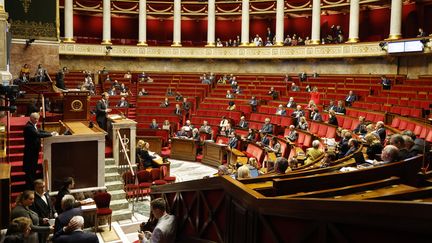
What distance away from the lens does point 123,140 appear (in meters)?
10.9

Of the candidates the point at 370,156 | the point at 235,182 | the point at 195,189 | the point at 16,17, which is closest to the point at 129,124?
the point at 370,156

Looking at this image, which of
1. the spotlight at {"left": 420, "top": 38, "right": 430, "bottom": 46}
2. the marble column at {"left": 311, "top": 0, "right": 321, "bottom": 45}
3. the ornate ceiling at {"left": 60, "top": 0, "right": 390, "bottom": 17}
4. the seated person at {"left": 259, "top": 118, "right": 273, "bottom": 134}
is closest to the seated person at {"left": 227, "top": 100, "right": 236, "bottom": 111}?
the seated person at {"left": 259, "top": 118, "right": 273, "bottom": 134}

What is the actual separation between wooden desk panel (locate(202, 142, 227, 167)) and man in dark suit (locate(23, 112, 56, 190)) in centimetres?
693

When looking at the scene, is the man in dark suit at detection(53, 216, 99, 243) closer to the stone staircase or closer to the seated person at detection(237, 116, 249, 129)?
the stone staircase

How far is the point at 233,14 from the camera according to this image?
27250mm

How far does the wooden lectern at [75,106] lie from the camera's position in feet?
39.5

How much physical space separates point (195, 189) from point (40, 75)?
12.5 m

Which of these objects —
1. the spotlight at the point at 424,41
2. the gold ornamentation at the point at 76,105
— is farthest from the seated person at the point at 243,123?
the spotlight at the point at 424,41

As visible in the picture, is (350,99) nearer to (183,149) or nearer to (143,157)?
(183,149)

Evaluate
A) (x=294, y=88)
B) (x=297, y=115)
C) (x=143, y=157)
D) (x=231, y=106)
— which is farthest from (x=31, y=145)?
(x=294, y=88)

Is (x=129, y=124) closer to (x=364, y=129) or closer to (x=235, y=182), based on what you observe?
(x=364, y=129)

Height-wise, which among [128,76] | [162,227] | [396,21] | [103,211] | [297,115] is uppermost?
[396,21]

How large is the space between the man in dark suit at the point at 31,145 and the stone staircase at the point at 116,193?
2061 millimetres

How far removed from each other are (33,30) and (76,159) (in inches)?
438
